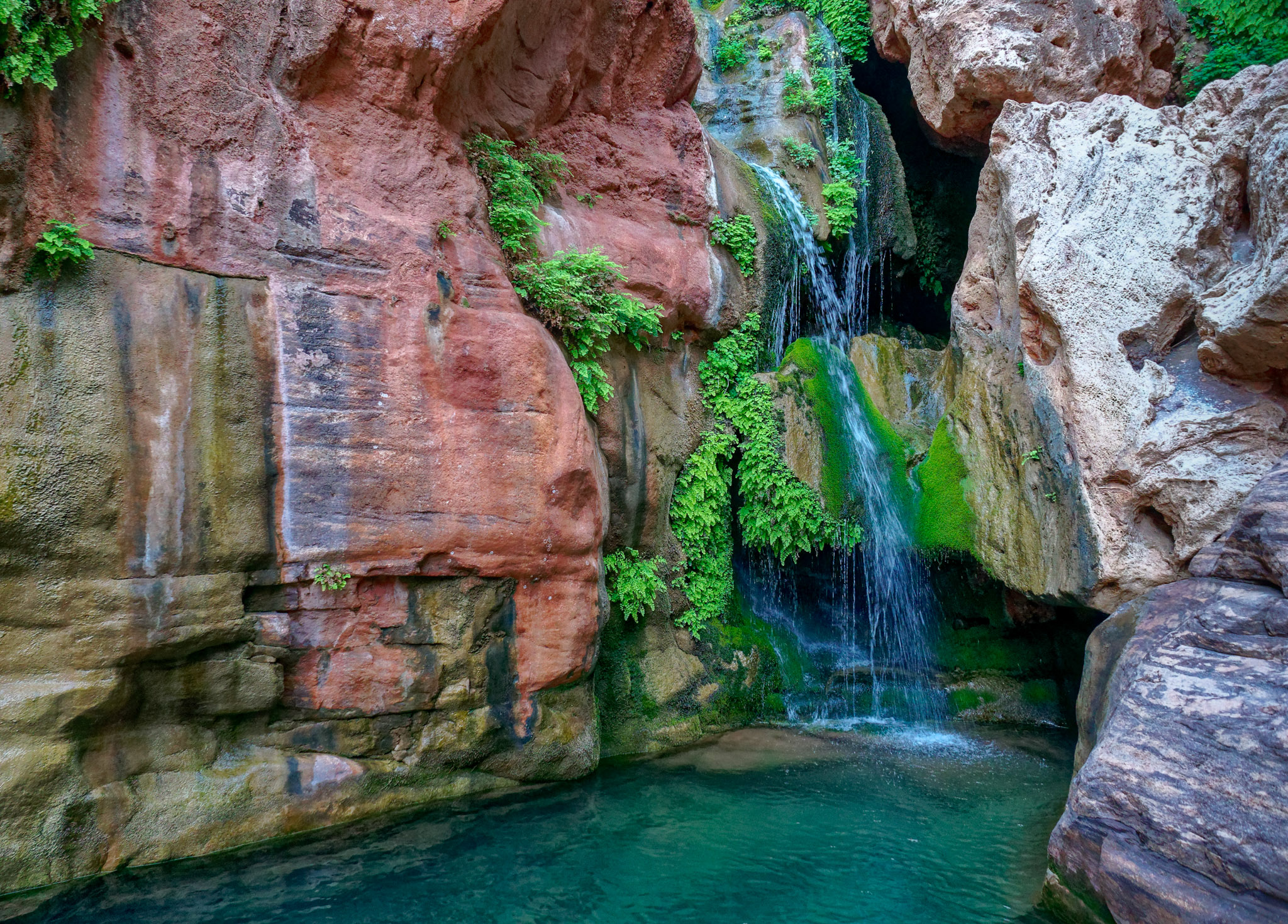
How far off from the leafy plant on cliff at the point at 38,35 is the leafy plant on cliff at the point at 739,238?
6101mm

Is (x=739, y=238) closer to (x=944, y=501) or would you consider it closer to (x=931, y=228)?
(x=944, y=501)

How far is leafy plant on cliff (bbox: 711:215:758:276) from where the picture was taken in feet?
30.2

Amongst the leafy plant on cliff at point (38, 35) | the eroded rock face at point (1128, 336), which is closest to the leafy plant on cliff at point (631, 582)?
the eroded rock face at point (1128, 336)

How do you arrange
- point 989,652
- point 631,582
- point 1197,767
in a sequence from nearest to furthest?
point 1197,767 < point 631,582 < point 989,652

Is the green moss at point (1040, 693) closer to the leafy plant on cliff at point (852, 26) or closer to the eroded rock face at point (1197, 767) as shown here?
the eroded rock face at point (1197, 767)

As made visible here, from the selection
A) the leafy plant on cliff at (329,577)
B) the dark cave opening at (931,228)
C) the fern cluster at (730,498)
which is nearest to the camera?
the leafy plant on cliff at (329,577)

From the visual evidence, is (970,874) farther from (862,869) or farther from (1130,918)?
(1130,918)

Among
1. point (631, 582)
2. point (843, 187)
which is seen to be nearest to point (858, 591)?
point (631, 582)

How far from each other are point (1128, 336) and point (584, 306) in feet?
16.1

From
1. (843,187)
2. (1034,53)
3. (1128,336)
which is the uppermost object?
(1034,53)

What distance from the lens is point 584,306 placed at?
733 centimetres

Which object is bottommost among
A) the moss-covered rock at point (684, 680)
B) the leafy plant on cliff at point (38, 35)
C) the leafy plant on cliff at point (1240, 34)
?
the moss-covered rock at point (684, 680)

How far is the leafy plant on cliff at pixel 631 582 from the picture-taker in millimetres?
7703

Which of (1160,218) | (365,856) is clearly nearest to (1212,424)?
(1160,218)
